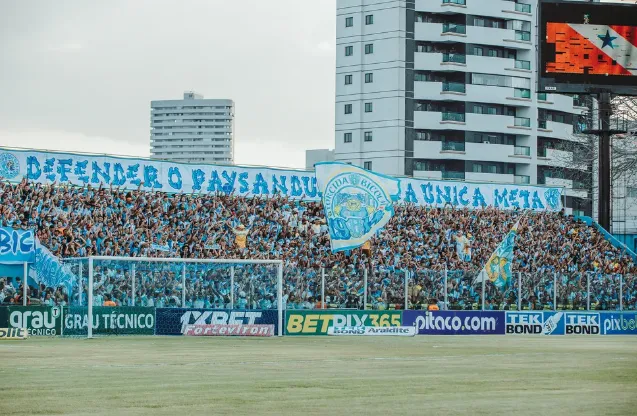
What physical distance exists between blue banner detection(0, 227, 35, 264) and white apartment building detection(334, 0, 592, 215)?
225 feet

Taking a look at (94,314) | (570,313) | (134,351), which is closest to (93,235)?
(94,314)

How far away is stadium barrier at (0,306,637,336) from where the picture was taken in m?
41.0

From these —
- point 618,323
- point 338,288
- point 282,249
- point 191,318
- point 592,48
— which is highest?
point 592,48

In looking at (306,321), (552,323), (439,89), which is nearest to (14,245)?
(306,321)

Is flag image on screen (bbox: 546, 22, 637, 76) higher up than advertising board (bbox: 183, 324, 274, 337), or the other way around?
flag image on screen (bbox: 546, 22, 637, 76)

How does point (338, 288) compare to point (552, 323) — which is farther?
point (552, 323)

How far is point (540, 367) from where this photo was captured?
27.1 metres

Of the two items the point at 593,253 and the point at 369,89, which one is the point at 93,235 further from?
the point at 369,89

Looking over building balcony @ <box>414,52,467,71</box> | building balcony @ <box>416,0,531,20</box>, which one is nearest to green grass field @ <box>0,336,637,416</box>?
building balcony @ <box>414,52,467,71</box>

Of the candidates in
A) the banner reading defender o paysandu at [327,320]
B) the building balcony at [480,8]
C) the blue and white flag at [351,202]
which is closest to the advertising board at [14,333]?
the banner reading defender o paysandu at [327,320]

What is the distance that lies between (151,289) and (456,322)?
14.8 metres

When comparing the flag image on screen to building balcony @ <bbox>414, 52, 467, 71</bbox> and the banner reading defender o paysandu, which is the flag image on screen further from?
building balcony @ <bbox>414, 52, 467, 71</bbox>

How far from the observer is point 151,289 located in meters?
42.8

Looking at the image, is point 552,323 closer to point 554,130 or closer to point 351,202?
point 351,202
